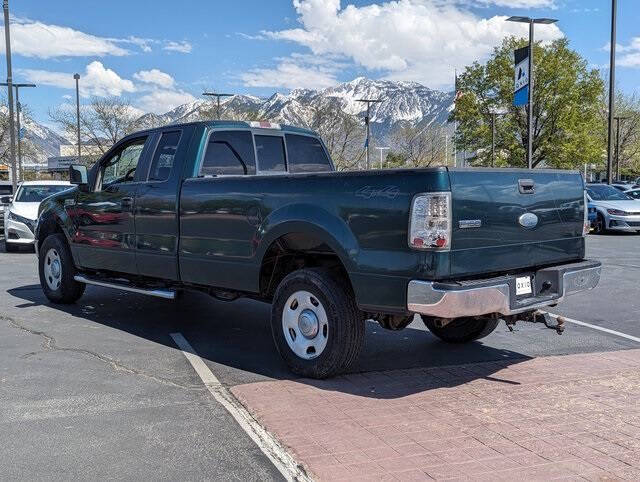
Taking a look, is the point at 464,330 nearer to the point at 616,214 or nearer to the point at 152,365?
the point at 152,365

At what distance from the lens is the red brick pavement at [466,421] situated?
364 cm

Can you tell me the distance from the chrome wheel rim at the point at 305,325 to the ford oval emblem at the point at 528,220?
1.65m

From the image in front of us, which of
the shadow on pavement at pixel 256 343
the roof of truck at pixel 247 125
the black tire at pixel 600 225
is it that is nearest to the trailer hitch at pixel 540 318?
the shadow on pavement at pixel 256 343

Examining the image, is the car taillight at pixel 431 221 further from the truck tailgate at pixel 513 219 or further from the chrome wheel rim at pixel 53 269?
the chrome wheel rim at pixel 53 269

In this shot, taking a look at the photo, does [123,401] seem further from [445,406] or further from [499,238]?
[499,238]

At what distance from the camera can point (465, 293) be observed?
173 inches

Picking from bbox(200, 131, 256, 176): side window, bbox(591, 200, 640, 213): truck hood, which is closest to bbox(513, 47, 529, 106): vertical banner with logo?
bbox(591, 200, 640, 213): truck hood

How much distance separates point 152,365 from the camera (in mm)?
5723

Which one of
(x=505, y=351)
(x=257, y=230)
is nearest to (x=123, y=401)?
(x=257, y=230)

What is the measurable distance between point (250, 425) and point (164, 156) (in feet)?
11.4

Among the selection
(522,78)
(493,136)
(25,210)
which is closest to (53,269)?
(25,210)

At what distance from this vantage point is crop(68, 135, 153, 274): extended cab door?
7082 millimetres

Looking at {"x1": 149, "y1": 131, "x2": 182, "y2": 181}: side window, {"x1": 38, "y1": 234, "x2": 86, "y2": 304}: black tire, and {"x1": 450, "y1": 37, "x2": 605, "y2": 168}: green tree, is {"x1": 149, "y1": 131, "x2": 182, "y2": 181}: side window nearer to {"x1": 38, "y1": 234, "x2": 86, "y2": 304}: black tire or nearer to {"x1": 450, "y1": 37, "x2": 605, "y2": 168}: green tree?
{"x1": 38, "y1": 234, "x2": 86, "y2": 304}: black tire

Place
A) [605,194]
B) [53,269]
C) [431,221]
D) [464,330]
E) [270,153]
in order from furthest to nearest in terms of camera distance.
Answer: [605,194] < [53,269] < [270,153] < [464,330] < [431,221]
